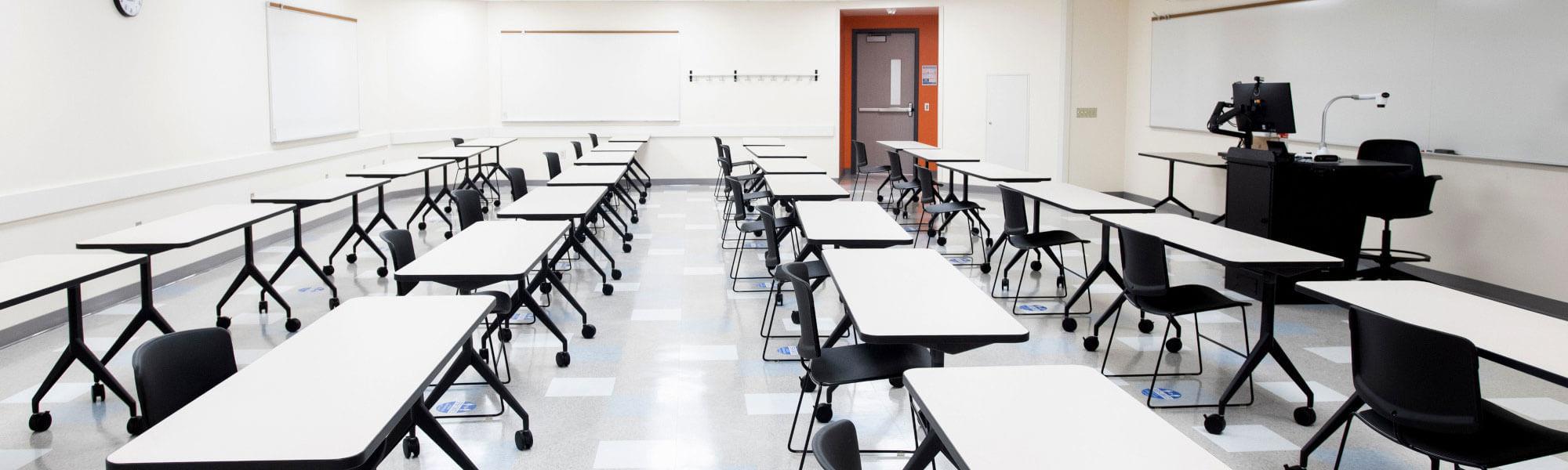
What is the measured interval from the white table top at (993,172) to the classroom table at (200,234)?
4784 millimetres

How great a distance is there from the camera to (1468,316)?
9.98ft

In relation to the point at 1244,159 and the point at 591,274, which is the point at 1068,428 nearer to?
the point at 1244,159

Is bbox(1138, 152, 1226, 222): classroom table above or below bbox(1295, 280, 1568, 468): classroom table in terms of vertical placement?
above

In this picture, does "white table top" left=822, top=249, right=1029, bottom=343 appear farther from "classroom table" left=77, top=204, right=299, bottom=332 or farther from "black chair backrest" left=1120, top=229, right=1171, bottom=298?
"classroom table" left=77, top=204, right=299, bottom=332

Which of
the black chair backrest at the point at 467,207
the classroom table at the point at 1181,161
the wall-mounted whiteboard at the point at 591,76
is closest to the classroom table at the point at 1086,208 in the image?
the classroom table at the point at 1181,161

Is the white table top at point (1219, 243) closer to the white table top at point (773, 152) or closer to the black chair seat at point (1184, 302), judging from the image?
the black chair seat at point (1184, 302)

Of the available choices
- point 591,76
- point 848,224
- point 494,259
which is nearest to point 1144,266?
point 848,224

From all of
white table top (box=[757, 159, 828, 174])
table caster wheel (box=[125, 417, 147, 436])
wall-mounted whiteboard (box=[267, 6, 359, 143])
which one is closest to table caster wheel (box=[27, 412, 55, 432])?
table caster wheel (box=[125, 417, 147, 436])

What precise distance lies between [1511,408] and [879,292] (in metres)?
2.93

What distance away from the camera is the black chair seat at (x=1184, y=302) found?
431cm

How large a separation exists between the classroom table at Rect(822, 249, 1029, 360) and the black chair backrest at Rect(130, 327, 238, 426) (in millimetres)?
1799

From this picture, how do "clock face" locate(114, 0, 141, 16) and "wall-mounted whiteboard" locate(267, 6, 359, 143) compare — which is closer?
"clock face" locate(114, 0, 141, 16)

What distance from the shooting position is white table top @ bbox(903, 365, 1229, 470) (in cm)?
192

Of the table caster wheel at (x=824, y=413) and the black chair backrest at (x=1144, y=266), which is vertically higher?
the black chair backrest at (x=1144, y=266)
